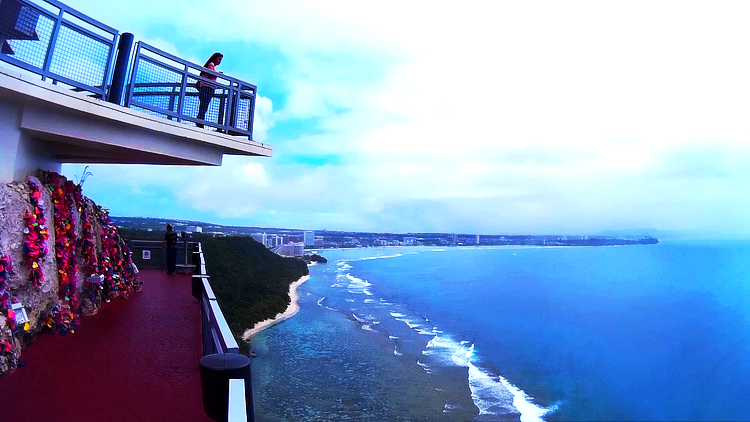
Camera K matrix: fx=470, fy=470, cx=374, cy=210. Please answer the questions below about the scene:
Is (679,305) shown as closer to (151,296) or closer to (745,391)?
(745,391)

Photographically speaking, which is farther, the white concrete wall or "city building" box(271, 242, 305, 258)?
"city building" box(271, 242, 305, 258)

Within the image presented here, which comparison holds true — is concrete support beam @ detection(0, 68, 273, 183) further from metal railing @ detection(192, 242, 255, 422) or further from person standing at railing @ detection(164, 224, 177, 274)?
person standing at railing @ detection(164, 224, 177, 274)

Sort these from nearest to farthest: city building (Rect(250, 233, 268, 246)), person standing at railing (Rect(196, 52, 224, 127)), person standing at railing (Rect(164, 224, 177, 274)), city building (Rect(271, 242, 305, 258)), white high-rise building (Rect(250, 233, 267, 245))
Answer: person standing at railing (Rect(196, 52, 224, 127)), person standing at railing (Rect(164, 224, 177, 274)), city building (Rect(250, 233, 268, 246)), white high-rise building (Rect(250, 233, 267, 245)), city building (Rect(271, 242, 305, 258))

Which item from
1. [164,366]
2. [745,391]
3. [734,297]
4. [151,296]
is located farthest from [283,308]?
[734,297]

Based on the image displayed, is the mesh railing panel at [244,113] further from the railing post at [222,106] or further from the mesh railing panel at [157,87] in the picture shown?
the mesh railing panel at [157,87]

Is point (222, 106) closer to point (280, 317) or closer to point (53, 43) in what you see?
point (53, 43)

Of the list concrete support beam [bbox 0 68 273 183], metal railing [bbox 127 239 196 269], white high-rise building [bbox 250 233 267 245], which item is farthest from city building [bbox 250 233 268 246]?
concrete support beam [bbox 0 68 273 183]

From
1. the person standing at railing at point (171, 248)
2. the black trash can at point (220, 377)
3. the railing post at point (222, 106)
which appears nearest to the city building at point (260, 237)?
the person standing at railing at point (171, 248)
